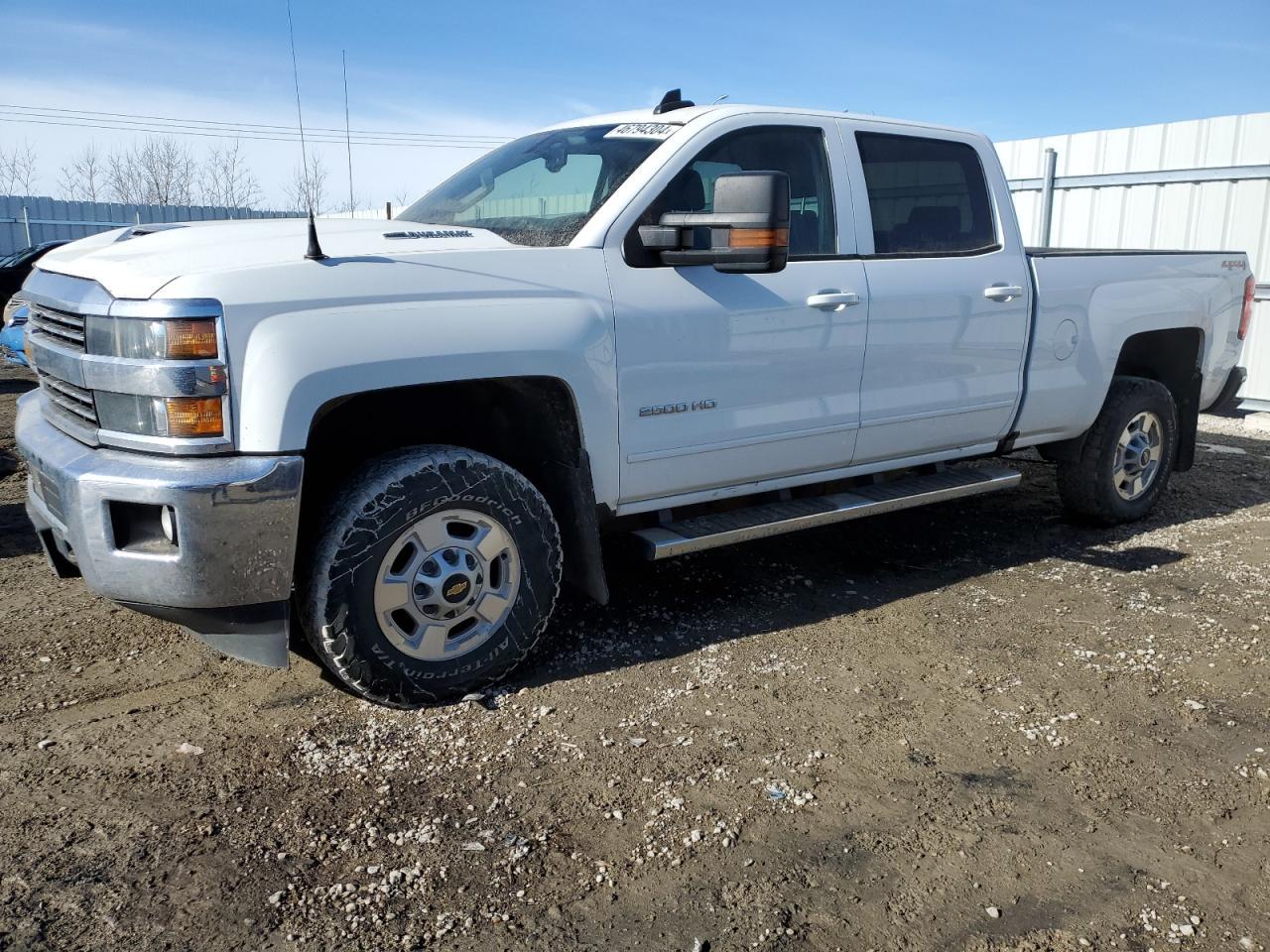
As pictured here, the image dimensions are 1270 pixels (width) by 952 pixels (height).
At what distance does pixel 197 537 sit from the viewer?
287 cm

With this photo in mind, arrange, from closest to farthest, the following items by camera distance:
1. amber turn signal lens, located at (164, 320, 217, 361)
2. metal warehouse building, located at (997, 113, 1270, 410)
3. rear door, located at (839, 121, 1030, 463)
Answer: amber turn signal lens, located at (164, 320, 217, 361)
rear door, located at (839, 121, 1030, 463)
metal warehouse building, located at (997, 113, 1270, 410)

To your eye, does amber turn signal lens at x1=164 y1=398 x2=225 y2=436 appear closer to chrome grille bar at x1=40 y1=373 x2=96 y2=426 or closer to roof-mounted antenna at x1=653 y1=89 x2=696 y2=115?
chrome grille bar at x1=40 y1=373 x2=96 y2=426

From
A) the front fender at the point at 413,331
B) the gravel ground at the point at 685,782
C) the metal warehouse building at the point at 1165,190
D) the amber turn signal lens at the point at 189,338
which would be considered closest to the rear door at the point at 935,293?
the gravel ground at the point at 685,782

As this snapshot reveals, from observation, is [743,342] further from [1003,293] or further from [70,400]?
[70,400]

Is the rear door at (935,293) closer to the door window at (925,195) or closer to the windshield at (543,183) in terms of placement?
the door window at (925,195)

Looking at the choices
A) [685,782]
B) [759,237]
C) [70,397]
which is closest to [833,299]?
[759,237]

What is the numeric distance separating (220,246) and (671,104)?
77.9 inches

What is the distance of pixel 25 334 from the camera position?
367 cm

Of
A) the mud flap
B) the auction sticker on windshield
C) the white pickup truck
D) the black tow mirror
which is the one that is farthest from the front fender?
the mud flap

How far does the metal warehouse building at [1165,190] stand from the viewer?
31.6ft

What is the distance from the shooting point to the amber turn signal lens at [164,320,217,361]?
111 inches

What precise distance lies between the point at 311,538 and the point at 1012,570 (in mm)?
3437

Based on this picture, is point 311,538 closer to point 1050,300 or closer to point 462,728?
point 462,728

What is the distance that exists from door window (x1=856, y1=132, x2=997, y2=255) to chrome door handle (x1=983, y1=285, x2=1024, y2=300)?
227 millimetres
